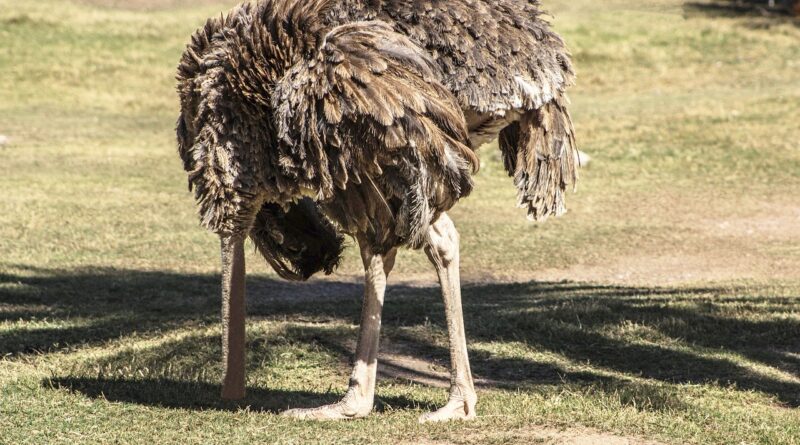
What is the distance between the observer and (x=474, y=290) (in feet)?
33.1

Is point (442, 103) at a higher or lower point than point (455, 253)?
higher

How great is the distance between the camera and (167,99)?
21312mm

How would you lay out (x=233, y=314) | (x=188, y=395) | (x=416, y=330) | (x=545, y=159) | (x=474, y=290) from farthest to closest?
(x=474, y=290), (x=416, y=330), (x=188, y=395), (x=233, y=314), (x=545, y=159)

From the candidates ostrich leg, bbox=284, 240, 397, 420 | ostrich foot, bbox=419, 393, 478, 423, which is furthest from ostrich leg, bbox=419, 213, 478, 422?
ostrich leg, bbox=284, 240, 397, 420

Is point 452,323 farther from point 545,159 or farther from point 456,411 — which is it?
point 545,159

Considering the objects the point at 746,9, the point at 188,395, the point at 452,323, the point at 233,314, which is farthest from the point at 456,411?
the point at 746,9

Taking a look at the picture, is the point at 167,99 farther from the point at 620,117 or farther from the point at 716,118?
the point at 716,118

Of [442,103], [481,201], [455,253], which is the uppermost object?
[442,103]

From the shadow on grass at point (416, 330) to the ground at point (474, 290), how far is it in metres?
0.03

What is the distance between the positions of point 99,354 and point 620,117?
13711mm

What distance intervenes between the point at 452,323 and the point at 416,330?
264 centimetres

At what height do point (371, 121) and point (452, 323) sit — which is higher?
point (371, 121)

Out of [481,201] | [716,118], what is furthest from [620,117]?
[481,201]

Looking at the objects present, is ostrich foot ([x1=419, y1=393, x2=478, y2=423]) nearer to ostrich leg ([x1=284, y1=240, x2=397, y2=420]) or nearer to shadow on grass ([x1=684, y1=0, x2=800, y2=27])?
ostrich leg ([x1=284, y1=240, x2=397, y2=420])
